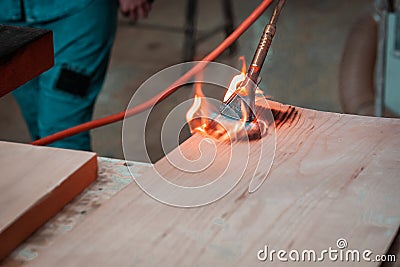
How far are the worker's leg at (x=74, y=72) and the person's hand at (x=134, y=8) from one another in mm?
84

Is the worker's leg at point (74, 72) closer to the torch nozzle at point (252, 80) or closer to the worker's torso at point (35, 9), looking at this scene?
the worker's torso at point (35, 9)

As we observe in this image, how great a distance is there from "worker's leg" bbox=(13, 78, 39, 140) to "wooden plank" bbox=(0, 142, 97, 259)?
88cm

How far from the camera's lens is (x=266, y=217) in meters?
0.92

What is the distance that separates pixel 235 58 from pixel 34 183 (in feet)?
8.49

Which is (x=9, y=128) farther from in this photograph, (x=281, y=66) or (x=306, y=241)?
(x=306, y=241)

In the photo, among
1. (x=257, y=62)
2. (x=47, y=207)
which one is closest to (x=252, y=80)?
(x=257, y=62)

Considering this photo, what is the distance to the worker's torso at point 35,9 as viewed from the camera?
1.80 meters

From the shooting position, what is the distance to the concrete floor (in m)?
3.07

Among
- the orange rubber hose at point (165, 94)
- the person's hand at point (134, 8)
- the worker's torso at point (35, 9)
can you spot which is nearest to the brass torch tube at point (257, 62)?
the orange rubber hose at point (165, 94)

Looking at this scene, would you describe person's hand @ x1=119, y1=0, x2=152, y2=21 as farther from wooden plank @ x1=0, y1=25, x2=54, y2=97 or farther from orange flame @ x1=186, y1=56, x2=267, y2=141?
wooden plank @ x1=0, y1=25, x2=54, y2=97

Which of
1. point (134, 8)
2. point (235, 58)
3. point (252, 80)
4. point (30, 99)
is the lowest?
point (235, 58)

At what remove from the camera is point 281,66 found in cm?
349

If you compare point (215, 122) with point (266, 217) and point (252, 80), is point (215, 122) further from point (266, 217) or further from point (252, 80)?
point (266, 217)

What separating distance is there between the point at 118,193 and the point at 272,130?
0.29 metres
